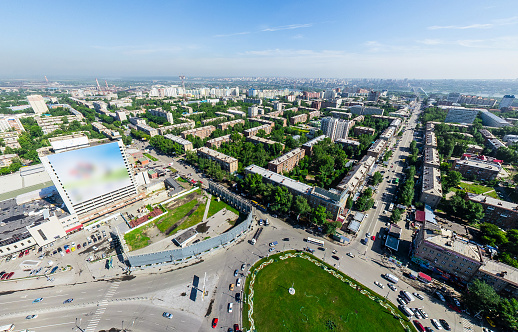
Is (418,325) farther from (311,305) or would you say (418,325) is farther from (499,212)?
(499,212)

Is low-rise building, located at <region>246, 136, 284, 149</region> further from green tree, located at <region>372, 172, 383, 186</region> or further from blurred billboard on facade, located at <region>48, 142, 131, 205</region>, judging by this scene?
blurred billboard on facade, located at <region>48, 142, 131, 205</region>

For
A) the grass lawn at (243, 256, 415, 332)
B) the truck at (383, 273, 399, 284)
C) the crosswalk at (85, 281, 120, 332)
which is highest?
the truck at (383, 273, 399, 284)

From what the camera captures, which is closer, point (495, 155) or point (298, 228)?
point (298, 228)

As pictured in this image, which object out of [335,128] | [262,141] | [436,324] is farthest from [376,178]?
[262,141]

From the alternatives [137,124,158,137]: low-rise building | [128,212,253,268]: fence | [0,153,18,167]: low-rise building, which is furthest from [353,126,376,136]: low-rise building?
[0,153,18,167]: low-rise building

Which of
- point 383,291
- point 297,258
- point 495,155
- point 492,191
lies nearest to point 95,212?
point 297,258

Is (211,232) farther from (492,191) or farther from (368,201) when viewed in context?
(492,191)
